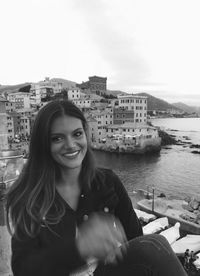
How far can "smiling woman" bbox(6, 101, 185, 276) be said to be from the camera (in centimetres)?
91

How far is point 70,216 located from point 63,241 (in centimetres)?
12

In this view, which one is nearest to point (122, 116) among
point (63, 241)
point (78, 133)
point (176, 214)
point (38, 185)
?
point (176, 214)

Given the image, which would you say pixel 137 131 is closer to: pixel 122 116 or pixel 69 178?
pixel 122 116

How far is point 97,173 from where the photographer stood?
1.25m

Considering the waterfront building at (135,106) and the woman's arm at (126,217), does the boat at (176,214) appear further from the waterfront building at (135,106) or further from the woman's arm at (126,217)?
the waterfront building at (135,106)

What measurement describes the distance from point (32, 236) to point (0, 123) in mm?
8135

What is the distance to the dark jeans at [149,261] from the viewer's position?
0.89m

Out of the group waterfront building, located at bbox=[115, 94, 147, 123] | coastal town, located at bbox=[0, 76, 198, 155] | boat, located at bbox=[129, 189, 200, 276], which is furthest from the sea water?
waterfront building, located at bbox=[115, 94, 147, 123]

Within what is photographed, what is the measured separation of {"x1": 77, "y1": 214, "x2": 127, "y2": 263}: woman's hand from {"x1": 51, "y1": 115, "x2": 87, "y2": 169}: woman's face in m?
0.29

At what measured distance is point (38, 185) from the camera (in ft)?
3.45

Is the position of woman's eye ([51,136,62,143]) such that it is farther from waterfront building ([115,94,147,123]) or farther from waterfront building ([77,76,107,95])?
waterfront building ([77,76,107,95])

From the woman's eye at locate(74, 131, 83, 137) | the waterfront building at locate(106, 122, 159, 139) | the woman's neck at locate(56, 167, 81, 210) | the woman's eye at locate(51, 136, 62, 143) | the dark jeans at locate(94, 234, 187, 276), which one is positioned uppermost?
the woman's eye at locate(74, 131, 83, 137)

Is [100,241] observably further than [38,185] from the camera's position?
Result: No

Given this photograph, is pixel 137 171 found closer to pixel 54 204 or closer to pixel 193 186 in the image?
pixel 193 186
